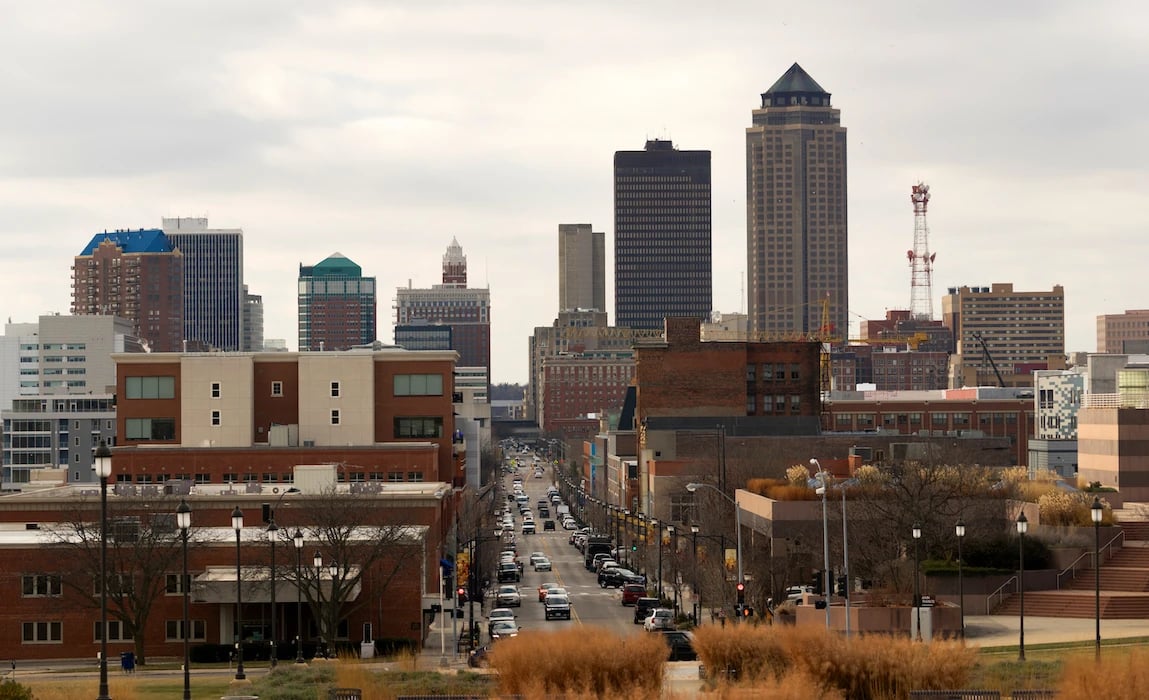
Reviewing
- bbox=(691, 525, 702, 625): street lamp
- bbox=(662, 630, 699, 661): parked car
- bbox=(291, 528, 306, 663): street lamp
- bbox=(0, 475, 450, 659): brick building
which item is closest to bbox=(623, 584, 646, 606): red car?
bbox=(691, 525, 702, 625): street lamp

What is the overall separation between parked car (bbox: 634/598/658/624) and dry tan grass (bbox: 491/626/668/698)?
47.9m

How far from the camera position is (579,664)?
39.8 m

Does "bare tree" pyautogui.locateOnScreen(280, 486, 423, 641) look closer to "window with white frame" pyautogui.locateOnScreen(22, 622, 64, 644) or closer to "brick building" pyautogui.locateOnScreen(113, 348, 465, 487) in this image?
"window with white frame" pyautogui.locateOnScreen(22, 622, 64, 644)

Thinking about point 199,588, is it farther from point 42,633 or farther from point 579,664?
point 579,664

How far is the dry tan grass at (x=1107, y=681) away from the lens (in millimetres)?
35031

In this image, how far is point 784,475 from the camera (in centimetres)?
13225

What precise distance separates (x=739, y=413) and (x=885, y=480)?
277 ft

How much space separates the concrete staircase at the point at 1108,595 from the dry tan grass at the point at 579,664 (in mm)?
35812

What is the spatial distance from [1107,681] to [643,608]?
5739cm

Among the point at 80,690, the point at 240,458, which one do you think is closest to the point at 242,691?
the point at 80,690

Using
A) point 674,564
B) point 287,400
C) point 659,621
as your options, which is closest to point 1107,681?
point 659,621

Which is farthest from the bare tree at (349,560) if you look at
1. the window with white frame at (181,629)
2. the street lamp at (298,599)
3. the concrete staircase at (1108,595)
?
the concrete staircase at (1108,595)

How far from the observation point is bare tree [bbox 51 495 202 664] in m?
76.9

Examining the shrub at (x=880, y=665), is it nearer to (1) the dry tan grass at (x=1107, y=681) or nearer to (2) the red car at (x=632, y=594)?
(1) the dry tan grass at (x=1107, y=681)
